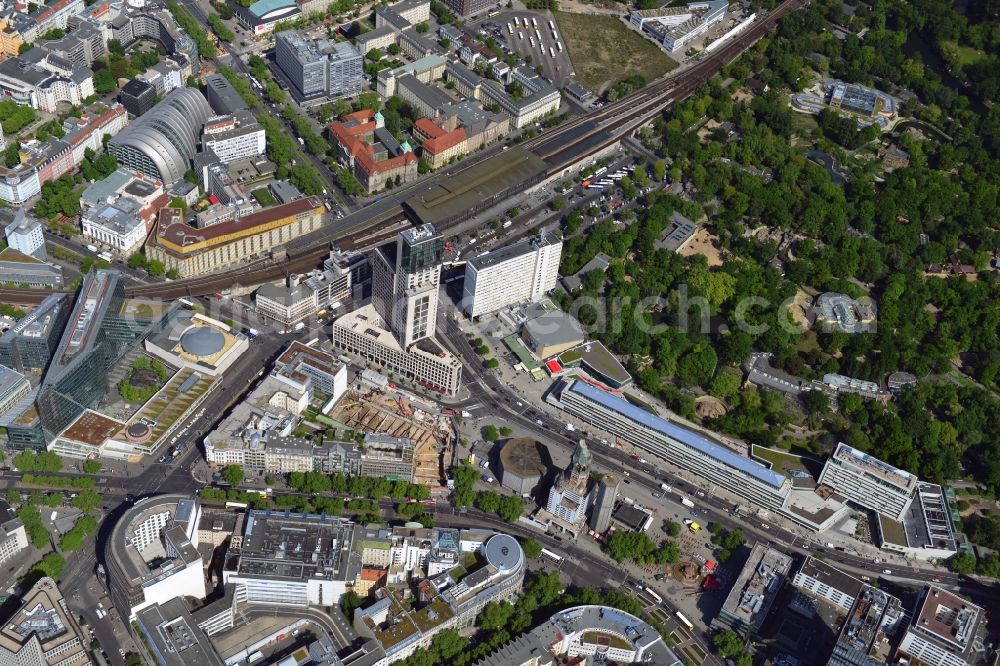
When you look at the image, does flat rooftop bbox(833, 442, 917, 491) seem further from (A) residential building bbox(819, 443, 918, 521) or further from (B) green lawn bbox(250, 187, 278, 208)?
(B) green lawn bbox(250, 187, 278, 208)

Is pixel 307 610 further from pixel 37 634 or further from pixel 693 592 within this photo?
pixel 693 592

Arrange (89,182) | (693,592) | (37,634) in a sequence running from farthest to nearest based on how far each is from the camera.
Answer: (89,182) → (693,592) → (37,634)

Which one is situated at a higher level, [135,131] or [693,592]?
[135,131]

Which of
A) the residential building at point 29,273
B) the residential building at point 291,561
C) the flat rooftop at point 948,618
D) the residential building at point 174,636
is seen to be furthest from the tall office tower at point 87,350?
the flat rooftop at point 948,618

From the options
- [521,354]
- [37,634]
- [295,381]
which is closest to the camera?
[37,634]

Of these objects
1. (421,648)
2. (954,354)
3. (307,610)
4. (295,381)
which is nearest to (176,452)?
(295,381)

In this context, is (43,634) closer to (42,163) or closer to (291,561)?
(291,561)

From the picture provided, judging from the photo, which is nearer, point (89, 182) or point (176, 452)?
point (176, 452)
